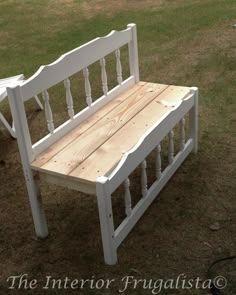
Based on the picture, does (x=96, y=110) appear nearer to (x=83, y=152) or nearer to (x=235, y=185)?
(x=83, y=152)

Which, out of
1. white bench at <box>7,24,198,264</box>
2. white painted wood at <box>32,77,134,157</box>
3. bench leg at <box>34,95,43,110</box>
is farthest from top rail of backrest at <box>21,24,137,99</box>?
bench leg at <box>34,95,43,110</box>

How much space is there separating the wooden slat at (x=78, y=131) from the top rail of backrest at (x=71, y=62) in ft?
1.01

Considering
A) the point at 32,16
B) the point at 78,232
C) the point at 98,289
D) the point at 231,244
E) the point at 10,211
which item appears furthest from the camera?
the point at 32,16

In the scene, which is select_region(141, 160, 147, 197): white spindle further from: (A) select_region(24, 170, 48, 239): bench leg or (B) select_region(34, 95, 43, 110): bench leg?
(B) select_region(34, 95, 43, 110): bench leg

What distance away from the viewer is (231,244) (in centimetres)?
232

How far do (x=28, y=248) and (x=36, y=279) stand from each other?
0.80 feet

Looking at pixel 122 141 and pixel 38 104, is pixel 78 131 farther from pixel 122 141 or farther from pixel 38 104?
pixel 38 104

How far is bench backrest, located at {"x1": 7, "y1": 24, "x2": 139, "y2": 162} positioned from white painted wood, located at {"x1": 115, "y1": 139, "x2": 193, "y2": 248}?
563 millimetres

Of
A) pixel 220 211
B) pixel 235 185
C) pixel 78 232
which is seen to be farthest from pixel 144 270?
pixel 235 185

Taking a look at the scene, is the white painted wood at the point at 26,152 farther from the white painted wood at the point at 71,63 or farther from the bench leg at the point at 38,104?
the bench leg at the point at 38,104

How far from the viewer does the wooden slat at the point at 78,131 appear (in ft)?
7.52

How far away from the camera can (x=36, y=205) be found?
2.36m

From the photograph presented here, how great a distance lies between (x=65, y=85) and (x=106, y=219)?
0.82 m

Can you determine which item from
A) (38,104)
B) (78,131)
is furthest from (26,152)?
(38,104)
